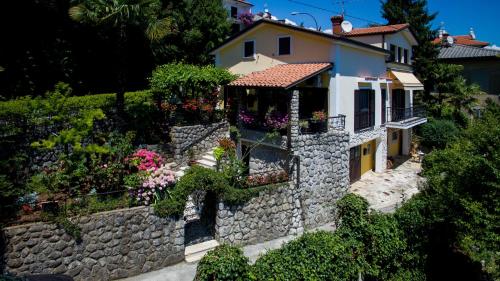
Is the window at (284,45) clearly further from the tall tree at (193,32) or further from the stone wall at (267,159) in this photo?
the tall tree at (193,32)

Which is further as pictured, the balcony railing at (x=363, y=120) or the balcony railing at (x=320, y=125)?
the balcony railing at (x=363, y=120)

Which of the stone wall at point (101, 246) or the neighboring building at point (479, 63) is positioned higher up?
the neighboring building at point (479, 63)

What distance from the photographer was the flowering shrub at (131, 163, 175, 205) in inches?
599

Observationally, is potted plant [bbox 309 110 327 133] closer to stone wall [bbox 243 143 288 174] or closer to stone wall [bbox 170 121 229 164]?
stone wall [bbox 243 143 288 174]

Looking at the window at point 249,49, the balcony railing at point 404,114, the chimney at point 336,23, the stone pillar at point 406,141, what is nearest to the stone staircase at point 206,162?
the window at point 249,49

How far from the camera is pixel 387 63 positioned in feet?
98.4

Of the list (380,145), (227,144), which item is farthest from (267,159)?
(380,145)

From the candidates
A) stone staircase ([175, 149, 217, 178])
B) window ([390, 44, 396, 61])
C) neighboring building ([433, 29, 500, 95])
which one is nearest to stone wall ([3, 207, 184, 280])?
stone staircase ([175, 149, 217, 178])

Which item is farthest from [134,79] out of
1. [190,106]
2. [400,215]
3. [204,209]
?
[400,215]

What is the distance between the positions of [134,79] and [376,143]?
21.5 meters

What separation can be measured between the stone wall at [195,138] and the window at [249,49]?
537 centimetres

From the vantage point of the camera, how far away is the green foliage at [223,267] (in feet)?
34.4

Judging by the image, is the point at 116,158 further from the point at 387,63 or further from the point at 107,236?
the point at 387,63

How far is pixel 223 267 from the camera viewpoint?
10484 millimetres
